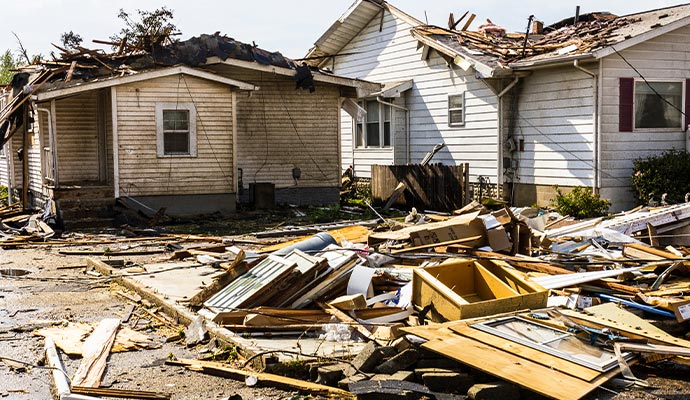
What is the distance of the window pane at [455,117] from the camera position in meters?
23.9

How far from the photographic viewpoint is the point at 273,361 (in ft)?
24.2

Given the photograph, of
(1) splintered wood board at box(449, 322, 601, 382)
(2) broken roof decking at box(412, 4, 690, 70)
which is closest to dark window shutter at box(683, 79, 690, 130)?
(2) broken roof decking at box(412, 4, 690, 70)

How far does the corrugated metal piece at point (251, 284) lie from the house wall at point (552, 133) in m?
11.7

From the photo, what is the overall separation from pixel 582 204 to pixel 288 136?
9208mm

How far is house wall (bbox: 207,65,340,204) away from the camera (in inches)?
944

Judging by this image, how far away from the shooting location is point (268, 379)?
708cm

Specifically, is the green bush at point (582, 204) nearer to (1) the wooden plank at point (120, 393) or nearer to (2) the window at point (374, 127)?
(2) the window at point (374, 127)

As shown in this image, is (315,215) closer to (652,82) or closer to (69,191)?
(69,191)

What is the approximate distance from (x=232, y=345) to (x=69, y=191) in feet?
43.2

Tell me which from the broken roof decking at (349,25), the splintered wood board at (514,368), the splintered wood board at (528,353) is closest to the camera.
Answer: the splintered wood board at (514,368)

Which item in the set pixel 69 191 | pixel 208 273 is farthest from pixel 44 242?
pixel 208 273

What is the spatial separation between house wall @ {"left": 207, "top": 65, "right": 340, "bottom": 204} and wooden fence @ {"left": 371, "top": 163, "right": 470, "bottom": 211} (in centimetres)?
146

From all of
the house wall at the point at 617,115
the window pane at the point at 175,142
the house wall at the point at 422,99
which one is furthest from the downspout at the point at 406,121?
the house wall at the point at 617,115

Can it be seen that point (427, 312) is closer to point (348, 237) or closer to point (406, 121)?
point (348, 237)
